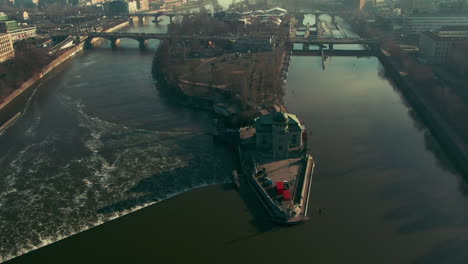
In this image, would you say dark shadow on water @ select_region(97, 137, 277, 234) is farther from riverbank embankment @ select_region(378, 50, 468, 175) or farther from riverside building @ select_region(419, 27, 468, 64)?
riverside building @ select_region(419, 27, 468, 64)

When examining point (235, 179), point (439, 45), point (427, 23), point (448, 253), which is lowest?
point (448, 253)

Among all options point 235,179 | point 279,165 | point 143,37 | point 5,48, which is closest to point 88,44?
point 143,37

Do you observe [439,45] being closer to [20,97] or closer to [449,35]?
[449,35]

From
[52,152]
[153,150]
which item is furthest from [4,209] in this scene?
[153,150]

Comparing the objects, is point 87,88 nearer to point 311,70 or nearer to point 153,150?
point 153,150

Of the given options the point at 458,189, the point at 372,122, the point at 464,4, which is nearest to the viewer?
the point at 458,189

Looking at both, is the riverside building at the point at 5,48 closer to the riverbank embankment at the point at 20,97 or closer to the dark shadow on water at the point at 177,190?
the riverbank embankment at the point at 20,97

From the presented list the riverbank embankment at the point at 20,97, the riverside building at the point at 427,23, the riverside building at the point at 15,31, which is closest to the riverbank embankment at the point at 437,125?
the riverside building at the point at 427,23
